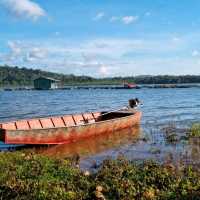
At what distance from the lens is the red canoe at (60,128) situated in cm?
1980

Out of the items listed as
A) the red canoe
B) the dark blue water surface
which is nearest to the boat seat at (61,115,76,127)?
the red canoe

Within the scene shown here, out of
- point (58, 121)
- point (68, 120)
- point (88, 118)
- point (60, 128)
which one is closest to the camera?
point (60, 128)

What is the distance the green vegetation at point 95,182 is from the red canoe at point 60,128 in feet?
22.0

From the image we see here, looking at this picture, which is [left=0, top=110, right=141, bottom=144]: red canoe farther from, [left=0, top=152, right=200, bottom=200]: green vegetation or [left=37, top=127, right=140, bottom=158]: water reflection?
[left=0, top=152, right=200, bottom=200]: green vegetation

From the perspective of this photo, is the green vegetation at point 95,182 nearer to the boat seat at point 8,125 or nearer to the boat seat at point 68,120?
the boat seat at point 8,125

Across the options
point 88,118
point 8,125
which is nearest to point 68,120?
point 88,118

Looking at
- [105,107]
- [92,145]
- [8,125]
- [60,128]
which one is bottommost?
[105,107]

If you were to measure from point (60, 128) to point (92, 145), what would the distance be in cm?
191

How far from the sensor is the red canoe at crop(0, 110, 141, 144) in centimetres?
1980

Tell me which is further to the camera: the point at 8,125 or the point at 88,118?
the point at 88,118

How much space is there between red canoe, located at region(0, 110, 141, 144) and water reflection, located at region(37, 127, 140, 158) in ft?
1.16

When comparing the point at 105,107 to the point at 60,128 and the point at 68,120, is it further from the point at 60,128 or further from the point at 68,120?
the point at 60,128

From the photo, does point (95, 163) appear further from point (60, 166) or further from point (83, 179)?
point (83, 179)

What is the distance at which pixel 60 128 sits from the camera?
21.9 m
